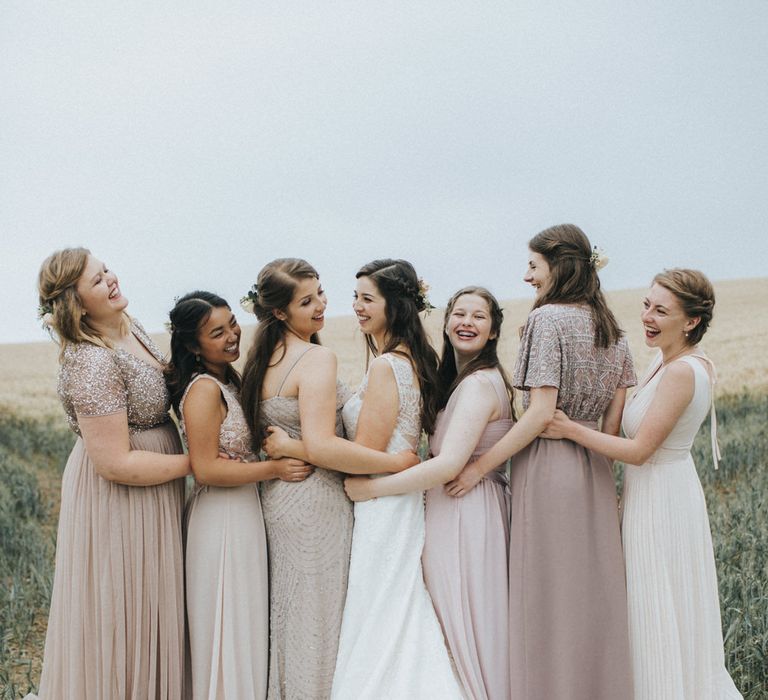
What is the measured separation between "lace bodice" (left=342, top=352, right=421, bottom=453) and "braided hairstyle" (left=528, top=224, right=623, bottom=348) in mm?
727

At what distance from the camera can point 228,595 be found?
11.7ft

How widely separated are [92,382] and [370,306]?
1246 millimetres

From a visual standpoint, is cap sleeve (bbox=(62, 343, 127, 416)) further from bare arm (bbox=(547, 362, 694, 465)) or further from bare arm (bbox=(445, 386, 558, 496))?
bare arm (bbox=(547, 362, 694, 465))

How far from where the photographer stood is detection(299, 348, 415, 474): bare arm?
3.45 m

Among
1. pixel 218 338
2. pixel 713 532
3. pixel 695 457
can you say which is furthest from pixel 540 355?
pixel 695 457

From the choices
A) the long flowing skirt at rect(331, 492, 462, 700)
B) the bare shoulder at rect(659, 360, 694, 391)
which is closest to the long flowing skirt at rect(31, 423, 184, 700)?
the long flowing skirt at rect(331, 492, 462, 700)

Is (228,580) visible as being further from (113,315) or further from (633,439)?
(633,439)

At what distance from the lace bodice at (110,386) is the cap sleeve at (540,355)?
5.32 ft

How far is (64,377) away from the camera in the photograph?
136 inches

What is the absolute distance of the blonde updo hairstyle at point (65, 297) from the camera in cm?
350

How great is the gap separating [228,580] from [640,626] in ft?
6.01

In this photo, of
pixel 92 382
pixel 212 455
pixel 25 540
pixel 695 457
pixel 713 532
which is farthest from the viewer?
pixel 695 457

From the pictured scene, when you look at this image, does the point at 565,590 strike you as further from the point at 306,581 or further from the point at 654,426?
the point at 306,581

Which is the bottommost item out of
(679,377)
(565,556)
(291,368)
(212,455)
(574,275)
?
(565,556)
